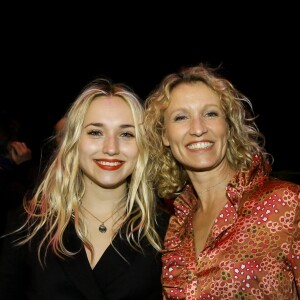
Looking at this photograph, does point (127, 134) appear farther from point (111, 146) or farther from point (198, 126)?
point (198, 126)

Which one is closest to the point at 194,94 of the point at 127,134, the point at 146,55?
the point at 127,134

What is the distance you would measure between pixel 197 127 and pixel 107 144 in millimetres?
541

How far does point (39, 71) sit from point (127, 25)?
167 cm

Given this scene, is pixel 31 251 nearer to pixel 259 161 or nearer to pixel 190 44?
pixel 259 161

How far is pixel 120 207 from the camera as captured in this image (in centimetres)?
257

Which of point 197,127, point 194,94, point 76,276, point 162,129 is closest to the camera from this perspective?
point 76,276

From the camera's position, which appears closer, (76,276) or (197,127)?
(76,276)

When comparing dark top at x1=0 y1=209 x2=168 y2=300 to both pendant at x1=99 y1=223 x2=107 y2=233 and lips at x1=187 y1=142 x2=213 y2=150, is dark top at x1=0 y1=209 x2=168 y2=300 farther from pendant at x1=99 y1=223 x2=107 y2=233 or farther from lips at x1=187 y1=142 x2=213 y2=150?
lips at x1=187 y1=142 x2=213 y2=150

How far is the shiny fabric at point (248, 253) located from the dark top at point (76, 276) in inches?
5.5

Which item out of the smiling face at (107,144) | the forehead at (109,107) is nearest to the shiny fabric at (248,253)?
the smiling face at (107,144)

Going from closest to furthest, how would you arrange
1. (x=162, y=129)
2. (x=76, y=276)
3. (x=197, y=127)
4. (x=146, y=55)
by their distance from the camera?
(x=76, y=276), (x=197, y=127), (x=162, y=129), (x=146, y=55)

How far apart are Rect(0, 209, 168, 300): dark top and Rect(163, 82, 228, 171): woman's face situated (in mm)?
665

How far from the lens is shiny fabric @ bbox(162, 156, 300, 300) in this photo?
6.36 feet

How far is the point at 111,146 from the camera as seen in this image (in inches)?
94.1
